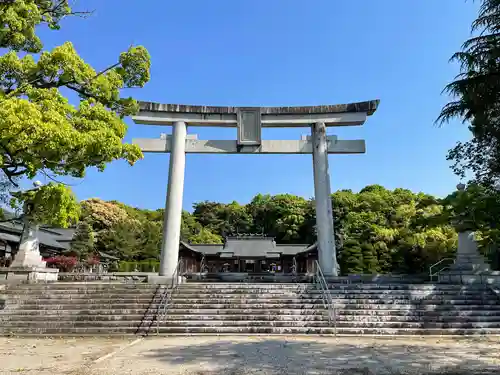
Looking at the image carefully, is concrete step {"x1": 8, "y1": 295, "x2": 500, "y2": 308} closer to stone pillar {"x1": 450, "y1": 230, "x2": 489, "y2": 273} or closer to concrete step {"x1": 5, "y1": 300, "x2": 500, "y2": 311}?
concrete step {"x1": 5, "y1": 300, "x2": 500, "y2": 311}

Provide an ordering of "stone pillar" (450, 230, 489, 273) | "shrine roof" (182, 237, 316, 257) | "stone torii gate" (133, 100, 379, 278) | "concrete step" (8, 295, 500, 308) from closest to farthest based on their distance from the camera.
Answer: "concrete step" (8, 295, 500, 308)
"stone pillar" (450, 230, 489, 273)
"stone torii gate" (133, 100, 379, 278)
"shrine roof" (182, 237, 316, 257)

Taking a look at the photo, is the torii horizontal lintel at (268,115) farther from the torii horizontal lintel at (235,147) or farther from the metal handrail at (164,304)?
the metal handrail at (164,304)

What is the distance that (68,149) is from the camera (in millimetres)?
5672

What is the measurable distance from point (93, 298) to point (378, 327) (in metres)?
7.50

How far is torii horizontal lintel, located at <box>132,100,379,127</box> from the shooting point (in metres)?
15.0

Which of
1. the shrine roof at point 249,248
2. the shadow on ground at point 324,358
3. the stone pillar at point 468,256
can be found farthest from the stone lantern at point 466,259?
the shrine roof at point 249,248

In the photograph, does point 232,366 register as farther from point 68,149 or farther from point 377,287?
point 377,287

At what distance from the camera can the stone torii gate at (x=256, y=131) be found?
1480cm

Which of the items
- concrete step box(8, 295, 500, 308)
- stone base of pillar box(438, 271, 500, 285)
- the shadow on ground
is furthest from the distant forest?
the shadow on ground

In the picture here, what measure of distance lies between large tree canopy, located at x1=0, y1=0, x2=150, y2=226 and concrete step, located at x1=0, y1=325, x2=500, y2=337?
408 centimetres

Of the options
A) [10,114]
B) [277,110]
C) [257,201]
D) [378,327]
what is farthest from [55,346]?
[257,201]

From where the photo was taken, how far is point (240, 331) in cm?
902

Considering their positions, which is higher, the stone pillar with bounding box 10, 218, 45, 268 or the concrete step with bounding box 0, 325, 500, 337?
the stone pillar with bounding box 10, 218, 45, 268

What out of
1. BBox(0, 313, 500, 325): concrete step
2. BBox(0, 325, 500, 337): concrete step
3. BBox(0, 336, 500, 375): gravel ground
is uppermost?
BBox(0, 313, 500, 325): concrete step
